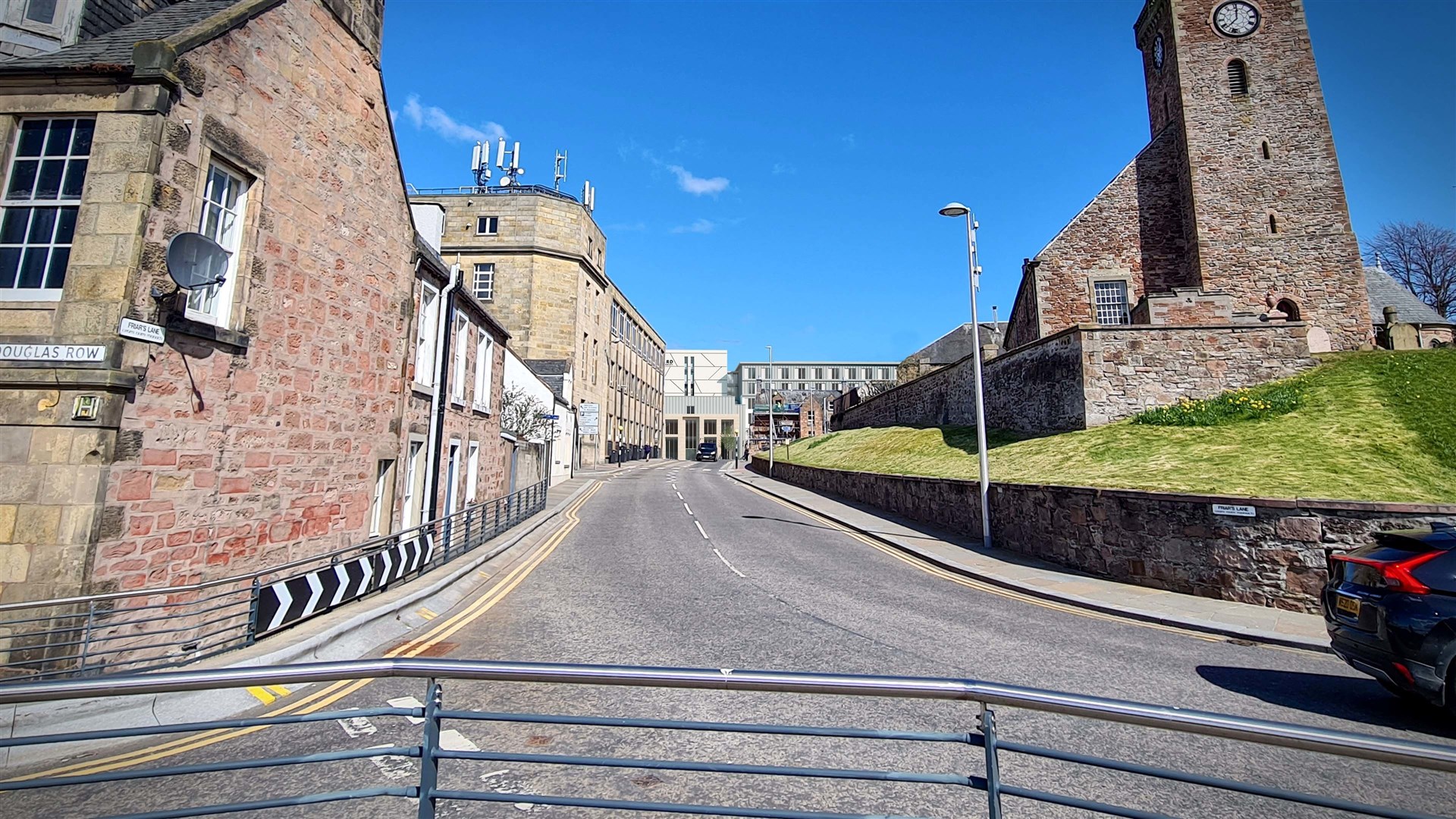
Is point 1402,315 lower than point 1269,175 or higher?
lower

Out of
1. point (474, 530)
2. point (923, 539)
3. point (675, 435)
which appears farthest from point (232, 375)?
point (675, 435)

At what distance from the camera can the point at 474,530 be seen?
1633 centimetres

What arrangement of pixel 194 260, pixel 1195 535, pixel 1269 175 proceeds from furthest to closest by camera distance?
1. pixel 1269 175
2. pixel 1195 535
3. pixel 194 260

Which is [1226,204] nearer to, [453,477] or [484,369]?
[484,369]

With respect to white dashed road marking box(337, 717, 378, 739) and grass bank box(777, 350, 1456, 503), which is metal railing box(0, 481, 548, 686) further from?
grass bank box(777, 350, 1456, 503)

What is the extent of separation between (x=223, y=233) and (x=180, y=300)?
→ 157 cm

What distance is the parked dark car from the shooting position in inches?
216

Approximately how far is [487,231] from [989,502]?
1875 inches

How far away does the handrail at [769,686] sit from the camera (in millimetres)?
2324

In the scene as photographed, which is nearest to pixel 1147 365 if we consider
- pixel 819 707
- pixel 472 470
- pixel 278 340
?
pixel 819 707

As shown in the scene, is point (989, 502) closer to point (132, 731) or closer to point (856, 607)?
point (856, 607)

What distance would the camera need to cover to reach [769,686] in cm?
281

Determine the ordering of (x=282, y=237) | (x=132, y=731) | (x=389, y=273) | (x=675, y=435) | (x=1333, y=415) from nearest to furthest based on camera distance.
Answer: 1. (x=132, y=731)
2. (x=282, y=237)
3. (x=389, y=273)
4. (x=1333, y=415)
5. (x=675, y=435)

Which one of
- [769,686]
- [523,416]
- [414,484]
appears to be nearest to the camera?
[769,686]
